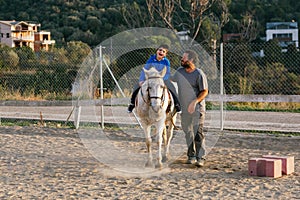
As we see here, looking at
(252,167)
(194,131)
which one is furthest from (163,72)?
(252,167)

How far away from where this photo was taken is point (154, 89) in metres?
7.46

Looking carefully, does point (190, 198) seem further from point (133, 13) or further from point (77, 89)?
point (133, 13)

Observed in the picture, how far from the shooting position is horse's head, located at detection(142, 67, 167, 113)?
7.46 m

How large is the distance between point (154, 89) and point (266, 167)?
1.90m

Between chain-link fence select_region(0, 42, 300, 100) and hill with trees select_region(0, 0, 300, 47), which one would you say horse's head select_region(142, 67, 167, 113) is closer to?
chain-link fence select_region(0, 42, 300, 100)

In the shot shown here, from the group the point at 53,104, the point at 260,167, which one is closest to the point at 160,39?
the point at 53,104

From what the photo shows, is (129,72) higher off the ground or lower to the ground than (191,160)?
higher

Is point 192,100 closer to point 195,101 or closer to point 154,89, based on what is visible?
point 195,101

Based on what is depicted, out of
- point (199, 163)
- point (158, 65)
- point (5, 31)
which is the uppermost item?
point (5, 31)

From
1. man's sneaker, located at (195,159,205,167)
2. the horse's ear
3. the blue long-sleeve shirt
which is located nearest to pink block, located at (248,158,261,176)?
man's sneaker, located at (195,159,205,167)

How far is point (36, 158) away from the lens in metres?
8.94

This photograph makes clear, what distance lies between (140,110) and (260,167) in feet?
6.36

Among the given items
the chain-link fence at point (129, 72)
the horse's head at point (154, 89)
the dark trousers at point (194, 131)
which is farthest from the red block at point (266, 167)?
the chain-link fence at point (129, 72)

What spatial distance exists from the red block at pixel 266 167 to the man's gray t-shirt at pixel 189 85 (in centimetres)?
→ 143
